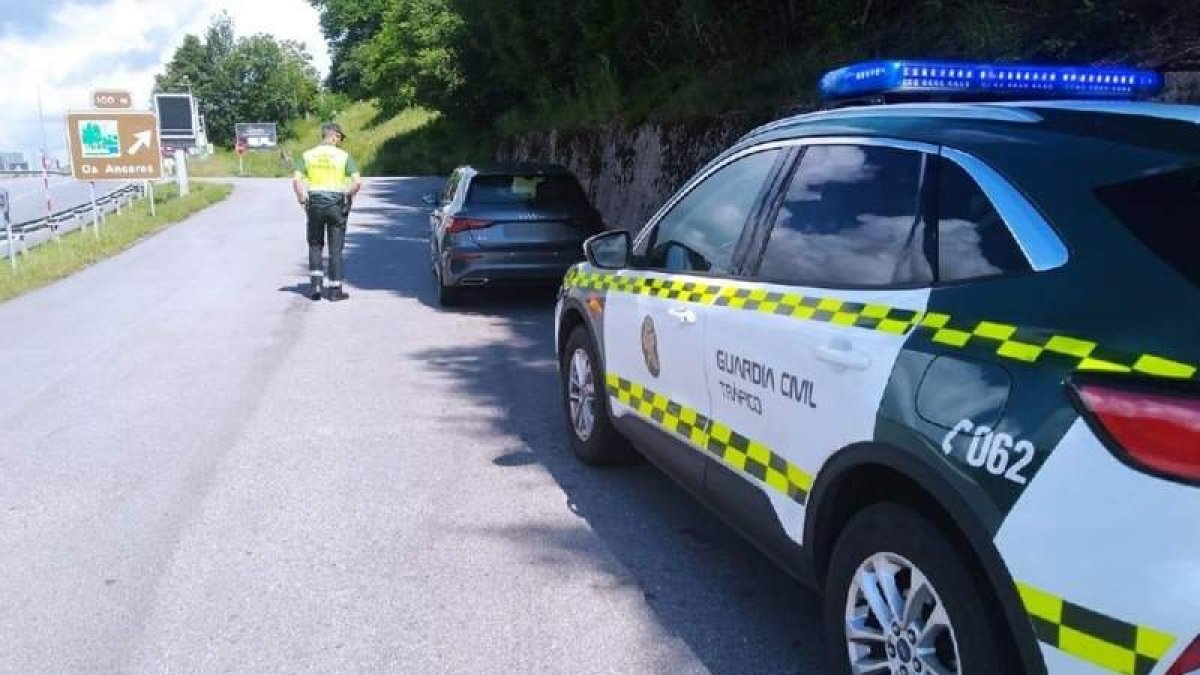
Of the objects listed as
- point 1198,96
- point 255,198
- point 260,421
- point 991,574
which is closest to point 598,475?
point 260,421

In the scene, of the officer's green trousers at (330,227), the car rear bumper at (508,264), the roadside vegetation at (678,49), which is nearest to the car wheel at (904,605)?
the roadside vegetation at (678,49)

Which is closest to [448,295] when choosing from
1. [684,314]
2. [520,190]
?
[520,190]

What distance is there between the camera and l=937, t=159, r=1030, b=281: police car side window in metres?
2.46

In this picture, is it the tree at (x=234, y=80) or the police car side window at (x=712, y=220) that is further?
the tree at (x=234, y=80)

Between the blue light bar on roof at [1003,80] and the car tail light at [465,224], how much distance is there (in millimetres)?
7188

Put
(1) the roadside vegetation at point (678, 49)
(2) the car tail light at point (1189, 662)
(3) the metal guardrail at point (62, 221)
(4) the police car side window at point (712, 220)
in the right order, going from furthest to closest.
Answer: (3) the metal guardrail at point (62, 221)
(1) the roadside vegetation at point (678, 49)
(4) the police car side window at point (712, 220)
(2) the car tail light at point (1189, 662)

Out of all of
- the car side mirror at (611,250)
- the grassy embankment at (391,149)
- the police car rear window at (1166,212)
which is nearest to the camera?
the police car rear window at (1166,212)

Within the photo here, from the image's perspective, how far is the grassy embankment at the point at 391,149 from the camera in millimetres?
43406

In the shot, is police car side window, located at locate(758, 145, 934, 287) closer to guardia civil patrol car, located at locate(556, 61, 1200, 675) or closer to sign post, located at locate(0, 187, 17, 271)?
guardia civil patrol car, located at locate(556, 61, 1200, 675)

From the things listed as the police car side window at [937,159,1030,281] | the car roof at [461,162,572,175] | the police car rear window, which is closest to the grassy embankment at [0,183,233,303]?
the car roof at [461,162,572,175]

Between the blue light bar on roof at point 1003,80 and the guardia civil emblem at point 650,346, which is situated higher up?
the blue light bar on roof at point 1003,80

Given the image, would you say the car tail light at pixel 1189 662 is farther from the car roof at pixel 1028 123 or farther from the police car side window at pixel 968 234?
the car roof at pixel 1028 123

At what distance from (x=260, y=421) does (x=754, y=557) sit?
3.64 metres

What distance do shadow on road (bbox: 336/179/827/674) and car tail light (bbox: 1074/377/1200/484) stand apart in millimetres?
1709
